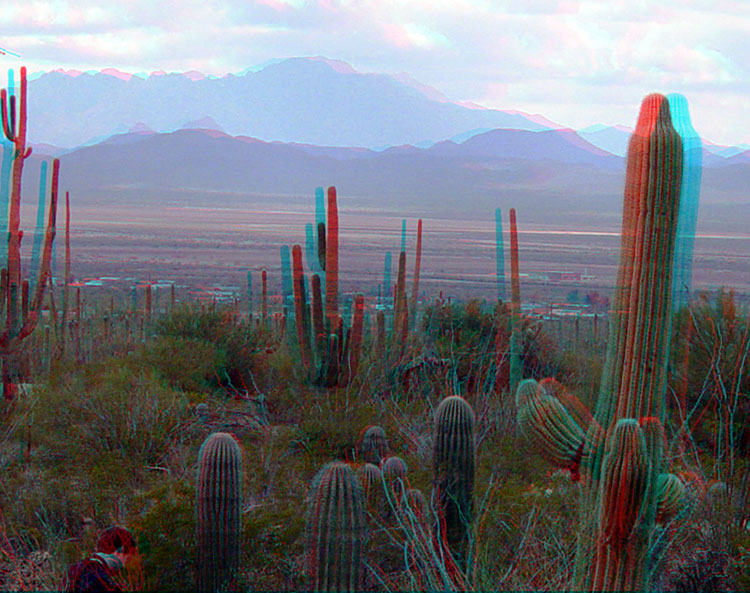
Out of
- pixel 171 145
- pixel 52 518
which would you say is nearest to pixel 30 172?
pixel 171 145

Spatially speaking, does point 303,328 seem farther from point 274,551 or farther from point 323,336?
point 274,551

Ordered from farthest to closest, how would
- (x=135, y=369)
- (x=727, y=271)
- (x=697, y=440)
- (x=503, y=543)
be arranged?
(x=727, y=271), (x=135, y=369), (x=697, y=440), (x=503, y=543)

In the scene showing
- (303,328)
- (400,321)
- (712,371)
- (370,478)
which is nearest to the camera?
(370,478)

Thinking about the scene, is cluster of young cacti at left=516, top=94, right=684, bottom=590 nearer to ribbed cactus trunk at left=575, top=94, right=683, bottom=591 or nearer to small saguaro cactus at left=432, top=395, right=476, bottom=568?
ribbed cactus trunk at left=575, top=94, right=683, bottom=591

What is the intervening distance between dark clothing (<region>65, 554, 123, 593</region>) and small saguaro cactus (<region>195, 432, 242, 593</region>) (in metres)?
0.70

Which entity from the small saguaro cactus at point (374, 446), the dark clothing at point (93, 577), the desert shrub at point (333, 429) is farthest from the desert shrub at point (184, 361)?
the dark clothing at point (93, 577)

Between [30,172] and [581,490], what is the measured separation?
56.4 meters

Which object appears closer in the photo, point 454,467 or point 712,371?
point 454,467

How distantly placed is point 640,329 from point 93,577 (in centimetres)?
360

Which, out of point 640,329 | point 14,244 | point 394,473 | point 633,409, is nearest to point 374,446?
point 394,473

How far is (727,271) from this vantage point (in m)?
27.6

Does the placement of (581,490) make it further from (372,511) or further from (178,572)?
(178,572)

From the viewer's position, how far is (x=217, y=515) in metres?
5.04

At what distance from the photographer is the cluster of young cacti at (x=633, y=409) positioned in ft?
13.4
